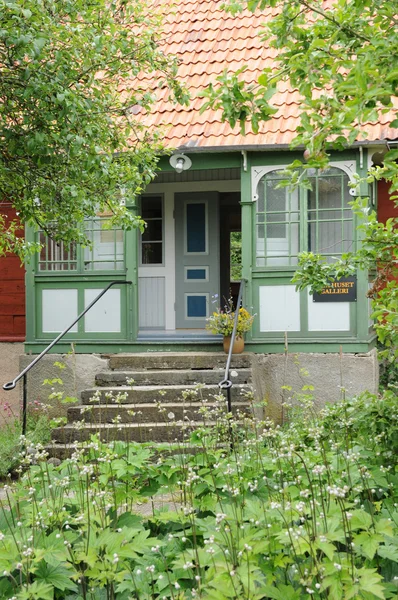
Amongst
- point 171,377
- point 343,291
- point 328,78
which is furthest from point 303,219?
point 328,78

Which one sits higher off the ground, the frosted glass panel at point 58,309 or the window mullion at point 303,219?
the window mullion at point 303,219

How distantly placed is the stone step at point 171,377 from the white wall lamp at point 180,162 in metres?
2.84

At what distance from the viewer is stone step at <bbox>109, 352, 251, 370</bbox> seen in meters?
9.24

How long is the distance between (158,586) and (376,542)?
33.8 inches

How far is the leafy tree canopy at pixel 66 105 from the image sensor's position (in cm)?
553

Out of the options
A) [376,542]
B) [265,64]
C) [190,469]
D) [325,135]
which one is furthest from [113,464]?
[265,64]

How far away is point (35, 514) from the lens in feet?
10.4

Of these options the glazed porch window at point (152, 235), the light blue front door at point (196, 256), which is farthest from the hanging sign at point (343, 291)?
the glazed porch window at point (152, 235)

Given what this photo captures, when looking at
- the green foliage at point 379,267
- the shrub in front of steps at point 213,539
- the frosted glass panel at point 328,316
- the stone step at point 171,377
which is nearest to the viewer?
the shrub in front of steps at point 213,539

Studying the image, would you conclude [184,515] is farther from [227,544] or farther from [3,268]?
[3,268]

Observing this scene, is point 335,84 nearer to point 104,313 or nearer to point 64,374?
point 104,313

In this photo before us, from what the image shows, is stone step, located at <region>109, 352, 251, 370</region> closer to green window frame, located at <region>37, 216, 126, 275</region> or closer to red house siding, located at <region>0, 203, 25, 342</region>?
green window frame, located at <region>37, 216, 126, 275</region>

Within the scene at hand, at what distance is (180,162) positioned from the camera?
988 cm

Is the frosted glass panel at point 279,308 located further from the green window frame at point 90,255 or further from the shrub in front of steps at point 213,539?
the shrub in front of steps at point 213,539
